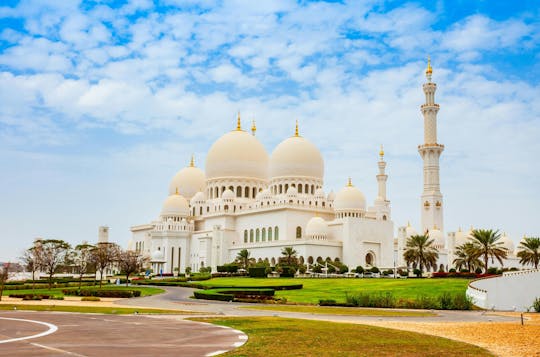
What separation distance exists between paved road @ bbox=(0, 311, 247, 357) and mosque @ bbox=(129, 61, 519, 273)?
5386 cm

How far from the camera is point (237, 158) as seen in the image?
9131 cm

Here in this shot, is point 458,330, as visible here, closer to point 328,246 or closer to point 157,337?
point 157,337

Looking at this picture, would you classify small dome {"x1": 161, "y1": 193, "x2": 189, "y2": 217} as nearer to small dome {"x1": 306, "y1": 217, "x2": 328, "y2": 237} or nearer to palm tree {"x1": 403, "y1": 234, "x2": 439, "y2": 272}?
small dome {"x1": 306, "y1": 217, "x2": 328, "y2": 237}

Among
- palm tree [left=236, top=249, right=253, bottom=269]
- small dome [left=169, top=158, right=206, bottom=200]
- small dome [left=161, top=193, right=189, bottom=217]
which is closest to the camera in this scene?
palm tree [left=236, top=249, right=253, bottom=269]

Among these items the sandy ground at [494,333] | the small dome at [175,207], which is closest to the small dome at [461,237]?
the small dome at [175,207]

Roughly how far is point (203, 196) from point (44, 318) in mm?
74498

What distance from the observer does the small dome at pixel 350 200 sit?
3095 inches

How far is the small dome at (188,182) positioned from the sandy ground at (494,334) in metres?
85.1

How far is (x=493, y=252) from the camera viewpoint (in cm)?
5947

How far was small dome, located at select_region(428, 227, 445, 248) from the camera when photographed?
8406 cm

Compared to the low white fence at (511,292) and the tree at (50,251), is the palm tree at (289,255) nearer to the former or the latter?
the tree at (50,251)

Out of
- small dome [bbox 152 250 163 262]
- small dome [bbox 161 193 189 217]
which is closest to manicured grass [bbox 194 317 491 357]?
small dome [bbox 152 250 163 262]

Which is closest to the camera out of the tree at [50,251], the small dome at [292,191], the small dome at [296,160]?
the tree at [50,251]

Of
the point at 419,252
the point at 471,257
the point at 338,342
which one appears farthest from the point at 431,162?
the point at 338,342
